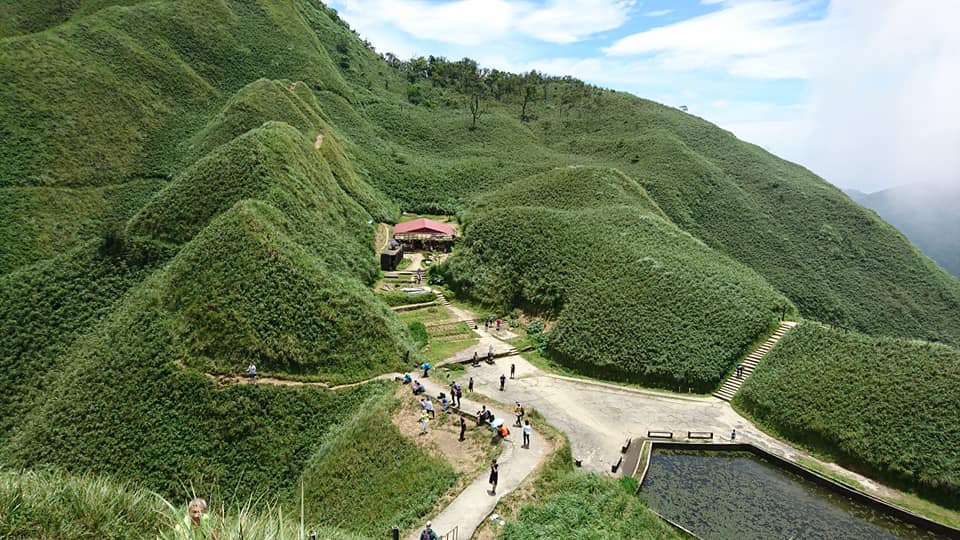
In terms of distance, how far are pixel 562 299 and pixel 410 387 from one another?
17.0 meters

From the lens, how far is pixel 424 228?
52688 millimetres

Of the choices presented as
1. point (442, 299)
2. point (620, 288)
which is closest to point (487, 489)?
point (620, 288)

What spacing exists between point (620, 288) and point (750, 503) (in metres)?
17.6

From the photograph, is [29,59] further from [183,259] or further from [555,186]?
[555,186]

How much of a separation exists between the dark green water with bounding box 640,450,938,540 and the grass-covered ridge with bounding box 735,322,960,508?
2.92 meters

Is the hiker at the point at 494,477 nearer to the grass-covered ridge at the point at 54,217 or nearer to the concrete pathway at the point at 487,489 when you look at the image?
the concrete pathway at the point at 487,489

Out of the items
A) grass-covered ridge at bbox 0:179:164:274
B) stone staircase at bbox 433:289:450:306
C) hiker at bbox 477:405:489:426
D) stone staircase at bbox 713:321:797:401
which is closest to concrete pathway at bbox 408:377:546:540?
hiker at bbox 477:405:489:426

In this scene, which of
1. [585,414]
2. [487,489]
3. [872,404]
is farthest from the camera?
[585,414]

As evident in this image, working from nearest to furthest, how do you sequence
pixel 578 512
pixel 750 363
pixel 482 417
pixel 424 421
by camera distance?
pixel 578 512
pixel 424 421
pixel 482 417
pixel 750 363

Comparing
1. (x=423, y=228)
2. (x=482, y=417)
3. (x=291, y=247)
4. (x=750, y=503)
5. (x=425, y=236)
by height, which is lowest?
(x=750, y=503)

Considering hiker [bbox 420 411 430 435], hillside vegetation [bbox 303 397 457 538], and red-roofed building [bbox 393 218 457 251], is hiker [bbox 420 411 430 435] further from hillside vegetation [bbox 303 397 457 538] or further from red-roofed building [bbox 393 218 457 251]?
red-roofed building [bbox 393 218 457 251]

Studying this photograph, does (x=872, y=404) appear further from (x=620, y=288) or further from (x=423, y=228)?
(x=423, y=228)

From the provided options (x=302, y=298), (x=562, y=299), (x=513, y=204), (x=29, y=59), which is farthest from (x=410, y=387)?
(x=29, y=59)

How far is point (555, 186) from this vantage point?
56812 mm
